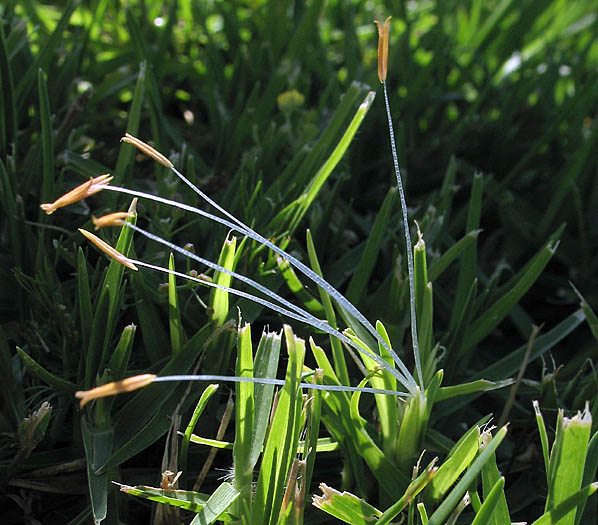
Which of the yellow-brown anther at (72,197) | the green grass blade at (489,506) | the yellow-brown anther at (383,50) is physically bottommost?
the green grass blade at (489,506)

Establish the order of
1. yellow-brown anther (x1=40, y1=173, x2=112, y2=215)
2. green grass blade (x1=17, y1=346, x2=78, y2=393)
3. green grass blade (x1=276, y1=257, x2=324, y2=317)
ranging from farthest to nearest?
1. green grass blade (x1=276, y1=257, x2=324, y2=317)
2. green grass blade (x1=17, y1=346, x2=78, y2=393)
3. yellow-brown anther (x1=40, y1=173, x2=112, y2=215)

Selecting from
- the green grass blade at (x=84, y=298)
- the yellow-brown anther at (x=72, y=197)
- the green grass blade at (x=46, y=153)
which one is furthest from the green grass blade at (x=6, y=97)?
the yellow-brown anther at (x=72, y=197)

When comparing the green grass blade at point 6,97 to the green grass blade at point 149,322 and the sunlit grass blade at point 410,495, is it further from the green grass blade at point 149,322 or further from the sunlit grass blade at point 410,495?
the sunlit grass blade at point 410,495

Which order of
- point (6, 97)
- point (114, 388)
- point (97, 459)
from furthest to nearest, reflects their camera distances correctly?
point (6, 97)
point (97, 459)
point (114, 388)

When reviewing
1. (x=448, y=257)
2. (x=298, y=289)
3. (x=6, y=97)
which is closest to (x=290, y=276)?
(x=298, y=289)

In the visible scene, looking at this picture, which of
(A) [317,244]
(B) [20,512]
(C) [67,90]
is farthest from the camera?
(C) [67,90]

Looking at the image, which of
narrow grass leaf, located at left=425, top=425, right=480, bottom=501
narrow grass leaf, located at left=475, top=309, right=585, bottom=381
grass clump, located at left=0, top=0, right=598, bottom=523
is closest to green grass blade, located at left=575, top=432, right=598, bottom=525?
grass clump, located at left=0, top=0, right=598, bottom=523

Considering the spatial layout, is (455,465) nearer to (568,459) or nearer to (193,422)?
(568,459)

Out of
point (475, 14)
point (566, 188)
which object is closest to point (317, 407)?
point (566, 188)

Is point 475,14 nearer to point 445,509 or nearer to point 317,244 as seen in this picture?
point 317,244

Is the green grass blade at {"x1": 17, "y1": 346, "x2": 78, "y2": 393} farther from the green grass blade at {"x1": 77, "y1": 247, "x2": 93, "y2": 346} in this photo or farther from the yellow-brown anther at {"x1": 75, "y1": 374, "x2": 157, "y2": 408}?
the yellow-brown anther at {"x1": 75, "y1": 374, "x2": 157, "y2": 408}

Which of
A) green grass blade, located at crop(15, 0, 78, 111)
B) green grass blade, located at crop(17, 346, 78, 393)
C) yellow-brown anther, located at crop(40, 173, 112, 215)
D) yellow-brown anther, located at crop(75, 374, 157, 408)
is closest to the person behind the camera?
yellow-brown anther, located at crop(75, 374, 157, 408)
